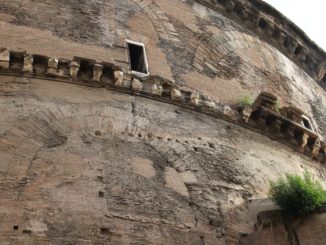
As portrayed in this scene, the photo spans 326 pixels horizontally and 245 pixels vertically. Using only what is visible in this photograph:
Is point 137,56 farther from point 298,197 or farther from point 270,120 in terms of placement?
point 298,197

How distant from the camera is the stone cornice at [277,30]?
13.3 metres

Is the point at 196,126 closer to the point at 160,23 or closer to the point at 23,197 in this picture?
the point at 160,23

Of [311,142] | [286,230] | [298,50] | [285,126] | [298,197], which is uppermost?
[298,50]

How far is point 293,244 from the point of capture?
780cm

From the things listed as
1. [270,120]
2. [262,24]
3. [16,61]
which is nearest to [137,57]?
[16,61]

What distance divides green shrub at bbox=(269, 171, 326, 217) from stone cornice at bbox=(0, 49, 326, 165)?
6.88ft

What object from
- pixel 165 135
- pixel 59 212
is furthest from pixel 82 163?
pixel 165 135

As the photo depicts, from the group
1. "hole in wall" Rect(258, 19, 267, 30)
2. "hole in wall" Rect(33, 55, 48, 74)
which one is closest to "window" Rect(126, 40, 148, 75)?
"hole in wall" Rect(33, 55, 48, 74)

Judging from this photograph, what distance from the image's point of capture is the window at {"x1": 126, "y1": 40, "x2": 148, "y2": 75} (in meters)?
10.2

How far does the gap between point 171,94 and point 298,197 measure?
2648 millimetres

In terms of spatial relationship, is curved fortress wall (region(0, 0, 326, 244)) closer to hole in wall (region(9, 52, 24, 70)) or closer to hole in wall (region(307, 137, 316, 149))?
hole in wall (region(9, 52, 24, 70))

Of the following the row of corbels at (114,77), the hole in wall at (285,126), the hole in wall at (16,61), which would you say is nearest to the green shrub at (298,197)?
the row of corbels at (114,77)

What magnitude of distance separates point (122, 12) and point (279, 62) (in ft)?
13.6

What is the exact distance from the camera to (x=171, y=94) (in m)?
9.62
